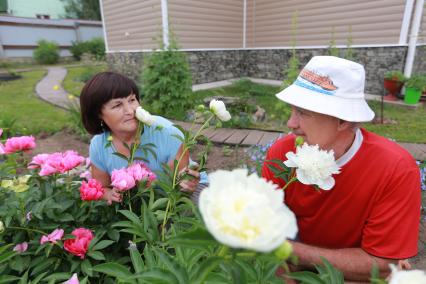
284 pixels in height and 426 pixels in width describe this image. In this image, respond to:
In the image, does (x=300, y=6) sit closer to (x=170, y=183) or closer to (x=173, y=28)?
A: (x=173, y=28)

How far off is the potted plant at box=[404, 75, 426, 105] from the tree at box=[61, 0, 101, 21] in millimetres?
28189

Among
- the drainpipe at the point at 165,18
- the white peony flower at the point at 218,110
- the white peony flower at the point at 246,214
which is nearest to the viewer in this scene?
the white peony flower at the point at 246,214

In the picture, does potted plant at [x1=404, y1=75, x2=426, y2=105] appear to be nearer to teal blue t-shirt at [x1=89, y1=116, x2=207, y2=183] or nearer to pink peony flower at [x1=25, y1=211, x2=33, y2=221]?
teal blue t-shirt at [x1=89, y1=116, x2=207, y2=183]

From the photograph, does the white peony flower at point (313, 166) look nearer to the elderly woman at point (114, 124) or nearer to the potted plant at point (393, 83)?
the elderly woman at point (114, 124)

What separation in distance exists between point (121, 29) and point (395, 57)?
6816mm

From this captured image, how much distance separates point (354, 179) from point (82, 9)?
1222 inches

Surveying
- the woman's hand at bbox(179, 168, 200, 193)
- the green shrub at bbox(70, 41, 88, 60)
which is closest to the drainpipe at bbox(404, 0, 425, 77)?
the woman's hand at bbox(179, 168, 200, 193)

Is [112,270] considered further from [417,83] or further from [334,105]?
[417,83]

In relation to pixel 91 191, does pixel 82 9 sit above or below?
above

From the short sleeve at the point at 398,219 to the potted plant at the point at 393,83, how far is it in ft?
17.8

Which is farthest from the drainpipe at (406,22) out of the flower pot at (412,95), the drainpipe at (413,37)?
the flower pot at (412,95)

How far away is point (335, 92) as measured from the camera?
3.63 feet

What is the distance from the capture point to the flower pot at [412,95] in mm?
5431

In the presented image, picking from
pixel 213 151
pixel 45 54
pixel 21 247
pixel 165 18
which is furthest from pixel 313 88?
pixel 45 54
